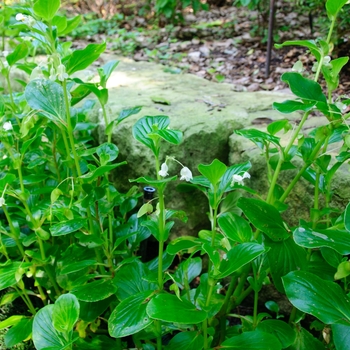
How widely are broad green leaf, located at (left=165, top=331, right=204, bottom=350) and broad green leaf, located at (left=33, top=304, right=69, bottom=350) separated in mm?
210

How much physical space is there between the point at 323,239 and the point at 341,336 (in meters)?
0.16

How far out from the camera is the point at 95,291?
2.75 ft

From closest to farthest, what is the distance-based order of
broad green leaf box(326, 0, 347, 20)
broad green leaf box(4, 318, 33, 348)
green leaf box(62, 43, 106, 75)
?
broad green leaf box(326, 0, 347, 20)
green leaf box(62, 43, 106, 75)
broad green leaf box(4, 318, 33, 348)

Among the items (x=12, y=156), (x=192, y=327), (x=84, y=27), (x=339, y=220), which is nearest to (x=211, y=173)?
(x=339, y=220)

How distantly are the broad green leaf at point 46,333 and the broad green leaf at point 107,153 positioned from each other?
316mm

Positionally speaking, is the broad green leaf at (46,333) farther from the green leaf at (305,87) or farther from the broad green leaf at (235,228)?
the green leaf at (305,87)

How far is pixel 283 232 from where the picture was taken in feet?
2.46

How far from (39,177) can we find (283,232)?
64 cm

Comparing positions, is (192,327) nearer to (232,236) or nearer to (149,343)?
(149,343)

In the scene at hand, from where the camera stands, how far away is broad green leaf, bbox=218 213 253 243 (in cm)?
75

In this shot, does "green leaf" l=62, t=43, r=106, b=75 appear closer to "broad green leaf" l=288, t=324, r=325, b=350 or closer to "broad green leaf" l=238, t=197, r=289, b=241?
"broad green leaf" l=238, t=197, r=289, b=241

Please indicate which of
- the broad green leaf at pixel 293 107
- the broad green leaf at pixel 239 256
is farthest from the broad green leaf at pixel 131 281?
the broad green leaf at pixel 293 107

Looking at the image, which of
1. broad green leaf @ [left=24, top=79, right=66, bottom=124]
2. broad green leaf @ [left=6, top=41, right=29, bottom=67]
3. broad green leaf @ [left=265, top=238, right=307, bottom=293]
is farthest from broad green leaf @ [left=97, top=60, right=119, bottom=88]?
broad green leaf @ [left=265, top=238, right=307, bottom=293]

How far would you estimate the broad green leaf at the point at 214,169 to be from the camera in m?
0.66
